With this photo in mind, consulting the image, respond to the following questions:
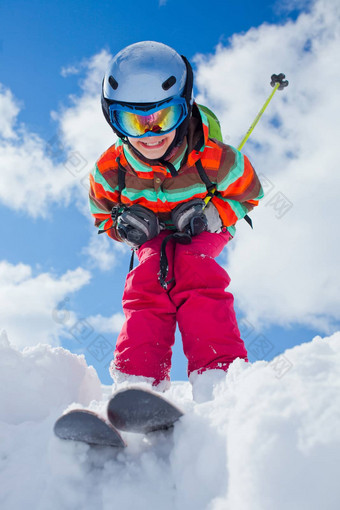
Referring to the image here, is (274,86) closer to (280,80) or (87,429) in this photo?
(280,80)

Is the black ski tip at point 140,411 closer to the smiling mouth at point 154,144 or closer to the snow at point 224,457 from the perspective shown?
the snow at point 224,457

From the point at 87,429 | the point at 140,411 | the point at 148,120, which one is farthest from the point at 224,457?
the point at 148,120

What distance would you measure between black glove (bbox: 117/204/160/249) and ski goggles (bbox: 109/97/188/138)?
641 millimetres


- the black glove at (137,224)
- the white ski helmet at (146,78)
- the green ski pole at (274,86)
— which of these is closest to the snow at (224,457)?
the black glove at (137,224)

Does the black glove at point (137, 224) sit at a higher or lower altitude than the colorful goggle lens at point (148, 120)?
lower

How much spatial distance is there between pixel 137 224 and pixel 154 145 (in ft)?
2.18

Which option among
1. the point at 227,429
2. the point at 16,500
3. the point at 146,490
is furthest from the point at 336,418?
the point at 16,500

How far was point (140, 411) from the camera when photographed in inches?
59.2

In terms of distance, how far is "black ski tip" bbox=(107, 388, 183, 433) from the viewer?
1481 millimetres

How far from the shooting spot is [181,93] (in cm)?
320

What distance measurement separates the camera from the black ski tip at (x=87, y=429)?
1475mm

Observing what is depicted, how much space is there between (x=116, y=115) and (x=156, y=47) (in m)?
0.63

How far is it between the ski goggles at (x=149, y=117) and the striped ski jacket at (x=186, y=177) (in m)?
0.29

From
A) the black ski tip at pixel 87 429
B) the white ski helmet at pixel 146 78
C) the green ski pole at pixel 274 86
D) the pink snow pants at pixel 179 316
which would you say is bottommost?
the black ski tip at pixel 87 429
